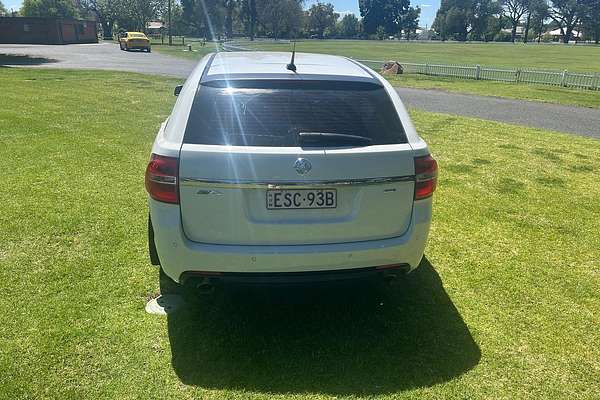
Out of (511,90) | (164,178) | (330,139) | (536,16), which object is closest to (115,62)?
(511,90)

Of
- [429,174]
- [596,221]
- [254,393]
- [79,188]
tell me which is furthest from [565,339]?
[79,188]

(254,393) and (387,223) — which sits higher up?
(387,223)

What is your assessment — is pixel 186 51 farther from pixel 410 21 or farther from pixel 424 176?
pixel 410 21

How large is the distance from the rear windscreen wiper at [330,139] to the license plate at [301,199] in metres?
0.29

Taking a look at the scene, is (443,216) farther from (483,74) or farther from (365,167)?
(483,74)

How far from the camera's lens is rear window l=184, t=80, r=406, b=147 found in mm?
2811

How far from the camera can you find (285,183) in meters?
2.71

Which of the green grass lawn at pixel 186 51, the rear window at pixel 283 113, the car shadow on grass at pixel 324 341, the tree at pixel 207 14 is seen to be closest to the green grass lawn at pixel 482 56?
the green grass lawn at pixel 186 51

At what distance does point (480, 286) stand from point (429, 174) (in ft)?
4.59

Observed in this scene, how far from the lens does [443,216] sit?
537 cm

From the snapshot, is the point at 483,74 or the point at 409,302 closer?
the point at 409,302

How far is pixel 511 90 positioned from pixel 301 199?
18.6m

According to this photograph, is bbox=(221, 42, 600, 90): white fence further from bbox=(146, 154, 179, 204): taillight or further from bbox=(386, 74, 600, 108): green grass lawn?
bbox=(146, 154, 179, 204): taillight

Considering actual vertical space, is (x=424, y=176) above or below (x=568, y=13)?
below
